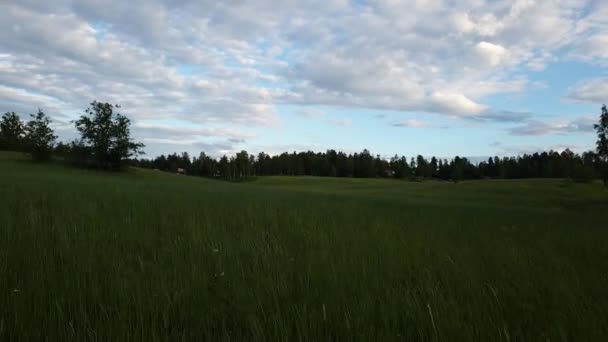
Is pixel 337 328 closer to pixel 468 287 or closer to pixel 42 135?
pixel 468 287

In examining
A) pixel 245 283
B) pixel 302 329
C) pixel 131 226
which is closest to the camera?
pixel 302 329

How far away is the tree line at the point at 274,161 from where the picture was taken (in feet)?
182

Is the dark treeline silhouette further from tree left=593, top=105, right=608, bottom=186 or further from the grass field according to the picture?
the grass field

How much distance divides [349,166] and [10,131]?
104 meters

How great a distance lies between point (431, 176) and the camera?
6422 inches

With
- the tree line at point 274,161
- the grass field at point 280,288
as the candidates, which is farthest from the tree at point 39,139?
the grass field at point 280,288

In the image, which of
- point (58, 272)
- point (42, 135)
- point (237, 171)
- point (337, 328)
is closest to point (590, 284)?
point (337, 328)

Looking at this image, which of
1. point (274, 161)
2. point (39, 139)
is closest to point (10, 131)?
point (39, 139)

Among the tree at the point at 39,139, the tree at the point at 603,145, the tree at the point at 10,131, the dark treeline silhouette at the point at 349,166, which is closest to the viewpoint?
the tree at the point at 603,145

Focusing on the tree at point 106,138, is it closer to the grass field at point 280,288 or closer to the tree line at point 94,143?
the tree line at point 94,143

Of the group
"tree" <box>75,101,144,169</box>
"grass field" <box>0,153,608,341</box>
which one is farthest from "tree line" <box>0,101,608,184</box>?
"grass field" <box>0,153,608,341</box>

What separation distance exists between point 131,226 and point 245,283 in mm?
2605

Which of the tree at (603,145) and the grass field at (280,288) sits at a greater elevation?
the tree at (603,145)

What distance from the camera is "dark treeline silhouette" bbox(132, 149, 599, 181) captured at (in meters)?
126
